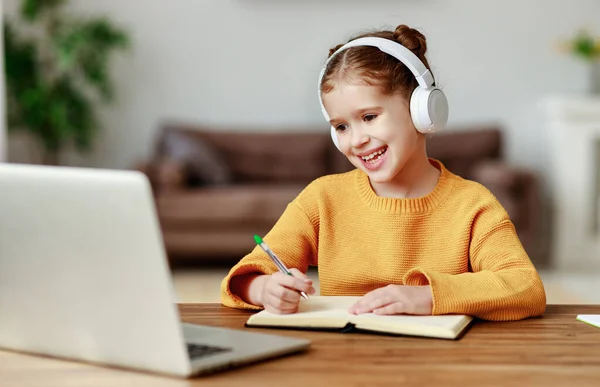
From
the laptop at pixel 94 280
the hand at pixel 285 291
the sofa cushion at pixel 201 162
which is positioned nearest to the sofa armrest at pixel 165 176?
the sofa cushion at pixel 201 162

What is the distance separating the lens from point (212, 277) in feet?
16.6

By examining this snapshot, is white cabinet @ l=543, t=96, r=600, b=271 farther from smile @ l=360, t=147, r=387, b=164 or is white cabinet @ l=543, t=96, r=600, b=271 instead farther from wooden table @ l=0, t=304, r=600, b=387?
wooden table @ l=0, t=304, r=600, b=387

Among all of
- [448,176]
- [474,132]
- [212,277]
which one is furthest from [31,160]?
[448,176]

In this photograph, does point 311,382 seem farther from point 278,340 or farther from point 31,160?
point 31,160

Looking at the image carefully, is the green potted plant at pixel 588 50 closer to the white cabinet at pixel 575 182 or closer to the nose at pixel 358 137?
the white cabinet at pixel 575 182

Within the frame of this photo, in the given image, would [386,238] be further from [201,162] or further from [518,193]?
[201,162]

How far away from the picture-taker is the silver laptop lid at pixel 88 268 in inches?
34.2

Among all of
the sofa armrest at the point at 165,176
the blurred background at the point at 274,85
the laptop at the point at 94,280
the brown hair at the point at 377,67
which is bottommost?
the sofa armrest at the point at 165,176

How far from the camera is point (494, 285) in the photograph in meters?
1.24

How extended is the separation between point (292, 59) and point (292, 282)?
15.6 ft

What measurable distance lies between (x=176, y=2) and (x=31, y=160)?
1.30 m

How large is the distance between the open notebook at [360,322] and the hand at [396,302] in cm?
1

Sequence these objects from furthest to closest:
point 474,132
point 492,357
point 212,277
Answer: point 474,132
point 212,277
point 492,357

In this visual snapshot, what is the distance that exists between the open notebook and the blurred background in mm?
4228
